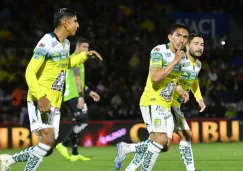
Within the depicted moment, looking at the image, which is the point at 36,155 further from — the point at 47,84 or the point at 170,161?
the point at 170,161

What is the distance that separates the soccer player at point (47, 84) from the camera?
27.0 ft

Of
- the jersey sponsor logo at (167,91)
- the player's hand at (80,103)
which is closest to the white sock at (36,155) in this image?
the jersey sponsor logo at (167,91)

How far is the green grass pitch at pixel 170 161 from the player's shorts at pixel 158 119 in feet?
7.22

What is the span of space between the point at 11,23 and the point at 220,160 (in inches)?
510

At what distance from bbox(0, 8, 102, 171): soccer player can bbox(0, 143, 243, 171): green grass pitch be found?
112 inches

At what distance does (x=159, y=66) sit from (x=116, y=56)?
14368 mm

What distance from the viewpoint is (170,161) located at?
12.7 metres

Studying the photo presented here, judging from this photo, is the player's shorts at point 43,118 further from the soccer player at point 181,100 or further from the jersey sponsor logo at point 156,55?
the soccer player at point 181,100

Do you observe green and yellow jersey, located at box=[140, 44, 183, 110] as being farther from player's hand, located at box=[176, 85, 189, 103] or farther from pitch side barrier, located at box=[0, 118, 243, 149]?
pitch side barrier, located at box=[0, 118, 243, 149]

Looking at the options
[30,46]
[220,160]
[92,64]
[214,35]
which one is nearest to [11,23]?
[30,46]

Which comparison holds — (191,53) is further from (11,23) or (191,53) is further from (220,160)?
(11,23)

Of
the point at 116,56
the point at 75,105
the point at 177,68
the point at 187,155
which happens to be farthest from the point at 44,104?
the point at 116,56

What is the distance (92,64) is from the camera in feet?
73.6

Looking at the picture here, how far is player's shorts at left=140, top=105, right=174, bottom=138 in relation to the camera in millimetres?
8867
